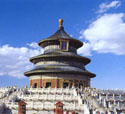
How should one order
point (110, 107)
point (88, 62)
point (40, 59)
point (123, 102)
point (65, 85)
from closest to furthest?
1. point (110, 107)
2. point (123, 102)
3. point (65, 85)
4. point (40, 59)
5. point (88, 62)

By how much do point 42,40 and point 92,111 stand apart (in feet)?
100

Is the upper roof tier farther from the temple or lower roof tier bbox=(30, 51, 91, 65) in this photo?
lower roof tier bbox=(30, 51, 91, 65)

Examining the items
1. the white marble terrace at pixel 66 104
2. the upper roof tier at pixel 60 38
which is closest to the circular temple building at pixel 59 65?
the upper roof tier at pixel 60 38

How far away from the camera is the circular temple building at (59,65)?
50750mm

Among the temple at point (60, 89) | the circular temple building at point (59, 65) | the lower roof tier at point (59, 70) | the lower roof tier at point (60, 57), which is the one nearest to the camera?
the temple at point (60, 89)

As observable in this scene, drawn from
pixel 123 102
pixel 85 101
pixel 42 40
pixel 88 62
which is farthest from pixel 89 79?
pixel 85 101

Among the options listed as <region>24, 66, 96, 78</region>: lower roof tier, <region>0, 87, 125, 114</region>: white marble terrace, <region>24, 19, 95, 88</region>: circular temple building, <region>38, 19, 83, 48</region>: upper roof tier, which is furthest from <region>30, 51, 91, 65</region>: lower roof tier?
<region>0, 87, 125, 114</region>: white marble terrace

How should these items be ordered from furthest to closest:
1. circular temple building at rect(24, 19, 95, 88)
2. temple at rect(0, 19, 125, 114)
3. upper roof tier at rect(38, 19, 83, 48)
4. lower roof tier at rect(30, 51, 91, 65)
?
upper roof tier at rect(38, 19, 83, 48)
lower roof tier at rect(30, 51, 91, 65)
circular temple building at rect(24, 19, 95, 88)
temple at rect(0, 19, 125, 114)

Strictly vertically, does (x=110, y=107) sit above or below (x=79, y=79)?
below

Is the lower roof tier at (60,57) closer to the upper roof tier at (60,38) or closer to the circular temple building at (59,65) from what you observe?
the circular temple building at (59,65)

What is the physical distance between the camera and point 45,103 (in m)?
32.5

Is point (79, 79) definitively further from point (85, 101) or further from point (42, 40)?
point (85, 101)

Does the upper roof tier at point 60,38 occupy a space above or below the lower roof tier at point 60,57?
above

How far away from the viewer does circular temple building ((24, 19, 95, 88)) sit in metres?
50.8
